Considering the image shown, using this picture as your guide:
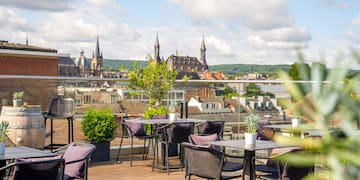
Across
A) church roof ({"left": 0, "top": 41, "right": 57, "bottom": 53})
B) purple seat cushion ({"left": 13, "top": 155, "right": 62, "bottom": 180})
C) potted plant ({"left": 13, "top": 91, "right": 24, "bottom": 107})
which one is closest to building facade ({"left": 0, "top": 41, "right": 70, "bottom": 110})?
church roof ({"left": 0, "top": 41, "right": 57, "bottom": 53})

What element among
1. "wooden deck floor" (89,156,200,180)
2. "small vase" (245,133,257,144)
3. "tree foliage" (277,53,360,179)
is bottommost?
"wooden deck floor" (89,156,200,180)

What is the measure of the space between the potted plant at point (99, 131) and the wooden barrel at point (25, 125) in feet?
3.33

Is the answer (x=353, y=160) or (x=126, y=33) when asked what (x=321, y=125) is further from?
(x=126, y=33)

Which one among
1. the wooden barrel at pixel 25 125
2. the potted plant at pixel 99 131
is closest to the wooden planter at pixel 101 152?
the potted plant at pixel 99 131

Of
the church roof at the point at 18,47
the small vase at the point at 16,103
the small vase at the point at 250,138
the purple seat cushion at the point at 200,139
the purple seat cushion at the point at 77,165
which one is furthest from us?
the church roof at the point at 18,47

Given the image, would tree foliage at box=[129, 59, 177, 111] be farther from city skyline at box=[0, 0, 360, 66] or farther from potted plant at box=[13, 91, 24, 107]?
potted plant at box=[13, 91, 24, 107]

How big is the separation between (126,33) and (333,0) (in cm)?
3269

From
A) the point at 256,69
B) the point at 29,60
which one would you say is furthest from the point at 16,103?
the point at 29,60

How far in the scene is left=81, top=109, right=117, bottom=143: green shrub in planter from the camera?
727 cm

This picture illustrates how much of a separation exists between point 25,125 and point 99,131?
1.34 metres

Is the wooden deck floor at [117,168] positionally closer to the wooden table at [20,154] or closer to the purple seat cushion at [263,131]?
the purple seat cushion at [263,131]

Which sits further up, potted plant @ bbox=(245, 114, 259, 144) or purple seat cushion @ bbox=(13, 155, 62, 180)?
potted plant @ bbox=(245, 114, 259, 144)

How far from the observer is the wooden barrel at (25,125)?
6.13 metres

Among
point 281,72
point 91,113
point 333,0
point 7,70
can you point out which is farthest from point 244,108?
point 7,70
